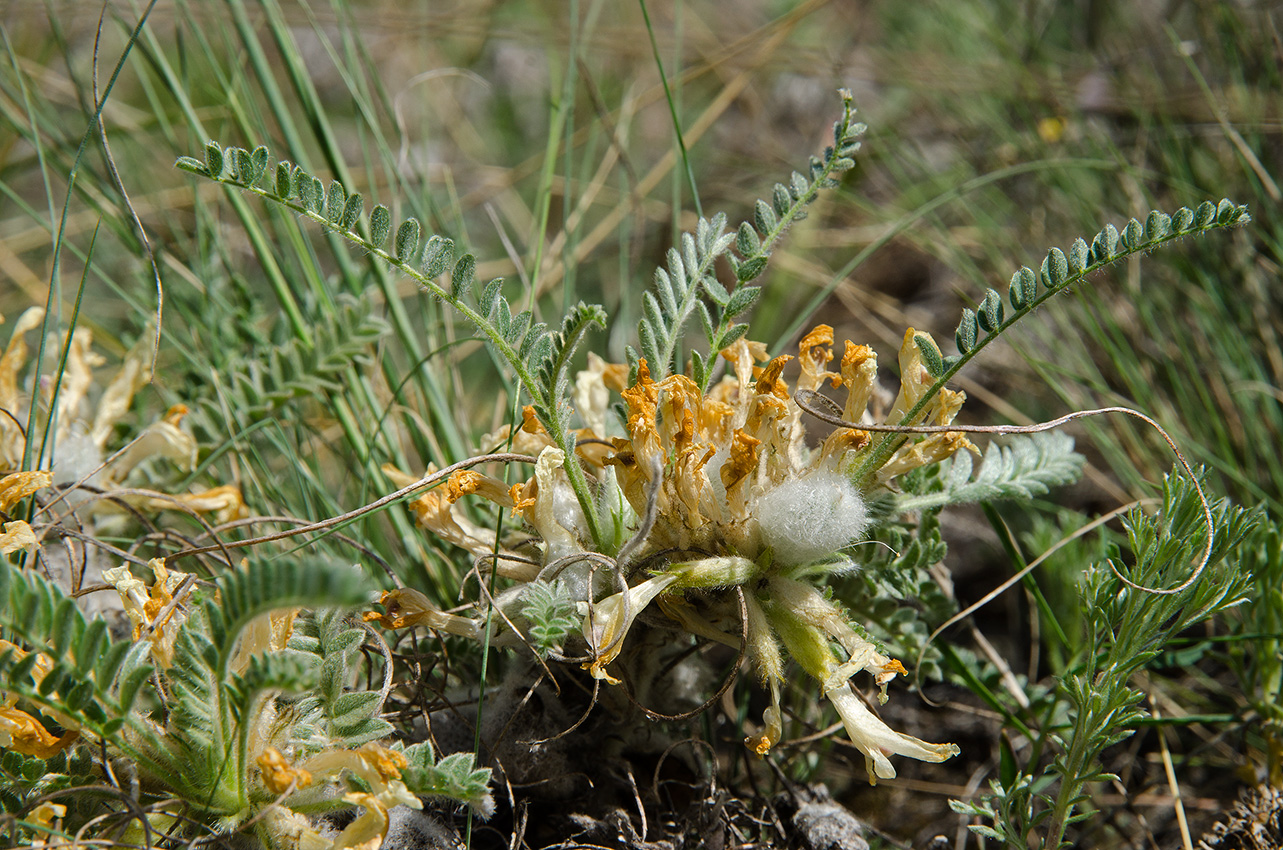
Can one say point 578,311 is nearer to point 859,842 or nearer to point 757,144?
point 859,842

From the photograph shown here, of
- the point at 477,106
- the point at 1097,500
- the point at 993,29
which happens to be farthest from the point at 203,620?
the point at 477,106

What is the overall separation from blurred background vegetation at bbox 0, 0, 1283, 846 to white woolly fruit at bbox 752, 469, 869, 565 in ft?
1.33

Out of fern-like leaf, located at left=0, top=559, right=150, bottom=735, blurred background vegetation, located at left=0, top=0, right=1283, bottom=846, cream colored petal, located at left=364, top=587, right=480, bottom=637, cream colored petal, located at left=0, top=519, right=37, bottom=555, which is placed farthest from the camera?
blurred background vegetation, located at left=0, top=0, right=1283, bottom=846

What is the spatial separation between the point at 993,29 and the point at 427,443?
2200 mm

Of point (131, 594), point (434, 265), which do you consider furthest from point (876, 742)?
point (131, 594)

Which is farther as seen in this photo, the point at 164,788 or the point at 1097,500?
the point at 1097,500

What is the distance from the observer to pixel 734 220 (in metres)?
2.84

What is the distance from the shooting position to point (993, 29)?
2.68 metres

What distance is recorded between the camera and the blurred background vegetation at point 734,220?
1537mm

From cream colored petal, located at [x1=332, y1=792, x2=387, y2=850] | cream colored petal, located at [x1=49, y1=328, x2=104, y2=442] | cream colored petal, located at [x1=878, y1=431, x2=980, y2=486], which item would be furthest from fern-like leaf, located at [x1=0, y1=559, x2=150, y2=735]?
cream colored petal, located at [x1=878, y1=431, x2=980, y2=486]

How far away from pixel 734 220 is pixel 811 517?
195 cm

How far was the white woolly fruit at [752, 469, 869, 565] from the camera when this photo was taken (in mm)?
1041

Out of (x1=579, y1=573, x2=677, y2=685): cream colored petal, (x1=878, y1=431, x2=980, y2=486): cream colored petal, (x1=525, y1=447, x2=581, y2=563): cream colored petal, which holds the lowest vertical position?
(x1=878, y1=431, x2=980, y2=486): cream colored petal

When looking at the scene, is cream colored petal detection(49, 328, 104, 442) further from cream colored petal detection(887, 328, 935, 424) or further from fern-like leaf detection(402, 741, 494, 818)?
cream colored petal detection(887, 328, 935, 424)
